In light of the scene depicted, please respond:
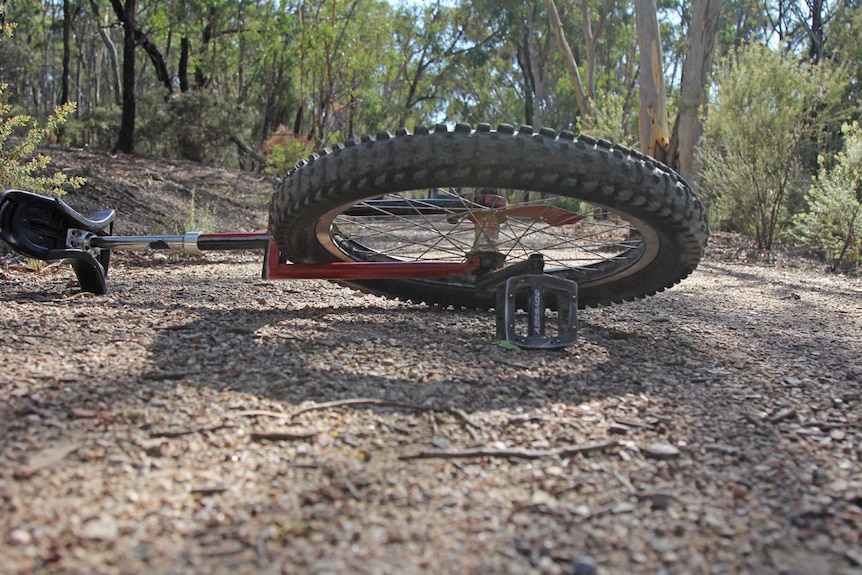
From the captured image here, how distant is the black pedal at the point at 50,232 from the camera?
7.96 feet

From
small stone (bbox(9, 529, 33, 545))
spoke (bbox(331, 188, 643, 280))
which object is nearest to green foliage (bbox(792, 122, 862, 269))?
spoke (bbox(331, 188, 643, 280))

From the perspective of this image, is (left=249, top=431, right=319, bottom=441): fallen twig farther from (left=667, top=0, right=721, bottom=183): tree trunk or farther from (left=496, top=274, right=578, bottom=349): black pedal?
(left=667, top=0, right=721, bottom=183): tree trunk

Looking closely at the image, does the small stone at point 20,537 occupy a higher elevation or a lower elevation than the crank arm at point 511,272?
lower

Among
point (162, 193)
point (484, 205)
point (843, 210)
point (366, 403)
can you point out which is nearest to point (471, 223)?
point (484, 205)

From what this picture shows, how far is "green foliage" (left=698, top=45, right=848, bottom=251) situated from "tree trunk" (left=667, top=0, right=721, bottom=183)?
0.34 m

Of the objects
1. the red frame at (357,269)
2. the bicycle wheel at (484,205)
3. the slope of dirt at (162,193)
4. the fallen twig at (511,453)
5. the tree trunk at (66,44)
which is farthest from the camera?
the tree trunk at (66,44)

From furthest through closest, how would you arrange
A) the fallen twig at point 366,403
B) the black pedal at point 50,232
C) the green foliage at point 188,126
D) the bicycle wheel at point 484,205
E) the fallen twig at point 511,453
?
the green foliage at point 188,126 → the black pedal at point 50,232 → the bicycle wheel at point 484,205 → the fallen twig at point 366,403 → the fallen twig at point 511,453

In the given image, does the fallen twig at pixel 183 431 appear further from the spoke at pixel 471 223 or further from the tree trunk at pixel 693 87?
the tree trunk at pixel 693 87

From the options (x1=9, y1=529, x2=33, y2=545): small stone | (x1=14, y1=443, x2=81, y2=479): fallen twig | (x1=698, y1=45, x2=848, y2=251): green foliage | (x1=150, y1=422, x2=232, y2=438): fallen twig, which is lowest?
(x1=9, y1=529, x2=33, y2=545): small stone

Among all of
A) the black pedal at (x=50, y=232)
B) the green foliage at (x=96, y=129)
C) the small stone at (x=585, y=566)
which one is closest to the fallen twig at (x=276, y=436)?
the small stone at (x=585, y=566)

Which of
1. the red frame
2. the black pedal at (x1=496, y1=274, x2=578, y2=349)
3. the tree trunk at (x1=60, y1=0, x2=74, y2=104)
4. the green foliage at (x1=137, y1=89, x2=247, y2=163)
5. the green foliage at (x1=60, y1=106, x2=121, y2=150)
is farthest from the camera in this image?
the green foliage at (x1=60, y1=106, x2=121, y2=150)

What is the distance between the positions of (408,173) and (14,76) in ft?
61.8

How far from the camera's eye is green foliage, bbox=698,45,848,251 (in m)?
6.27

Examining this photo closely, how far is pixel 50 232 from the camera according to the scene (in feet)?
8.25
